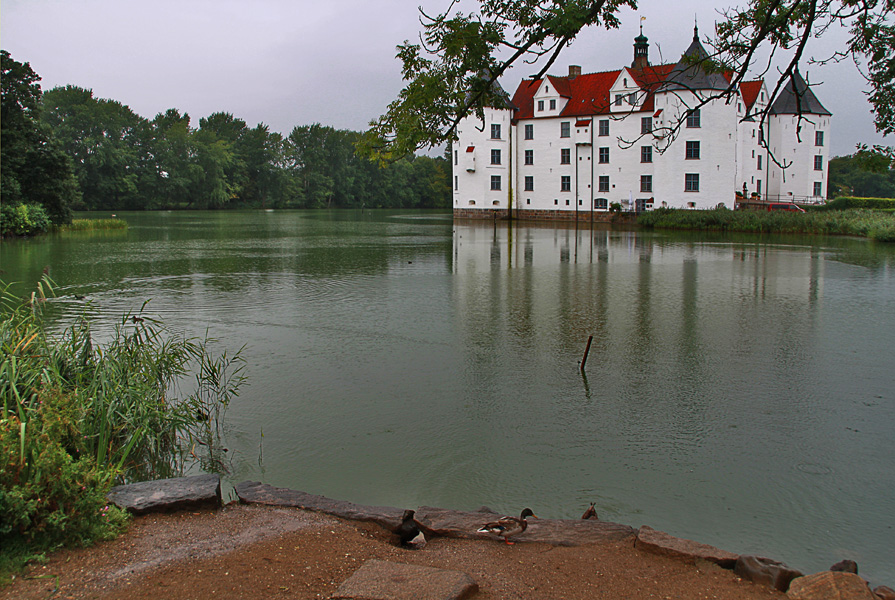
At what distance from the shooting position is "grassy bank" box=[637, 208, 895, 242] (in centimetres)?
3038

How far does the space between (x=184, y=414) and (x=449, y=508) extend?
2.69 m

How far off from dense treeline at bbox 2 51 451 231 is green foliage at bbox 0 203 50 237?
24.3 meters

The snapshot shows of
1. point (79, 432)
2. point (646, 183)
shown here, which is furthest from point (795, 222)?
point (79, 432)

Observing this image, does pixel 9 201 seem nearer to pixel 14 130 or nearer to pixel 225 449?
pixel 14 130

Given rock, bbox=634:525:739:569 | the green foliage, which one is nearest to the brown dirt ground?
rock, bbox=634:525:739:569

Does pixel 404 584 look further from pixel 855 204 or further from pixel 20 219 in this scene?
pixel 855 204

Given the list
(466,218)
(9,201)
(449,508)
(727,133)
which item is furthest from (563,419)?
(466,218)

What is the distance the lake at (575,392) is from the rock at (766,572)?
79cm

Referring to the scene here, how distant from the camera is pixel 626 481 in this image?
533 centimetres

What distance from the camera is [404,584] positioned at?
326 centimetres

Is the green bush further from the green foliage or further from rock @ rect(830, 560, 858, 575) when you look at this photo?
rock @ rect(830, 560, 858, 575)

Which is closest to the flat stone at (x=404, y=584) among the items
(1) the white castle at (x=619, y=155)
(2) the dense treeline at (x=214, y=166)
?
(1) the white castle at (x=619, y=155)

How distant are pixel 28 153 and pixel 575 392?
98.9ft

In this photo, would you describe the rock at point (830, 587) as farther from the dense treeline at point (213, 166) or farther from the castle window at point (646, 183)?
the dense treeline at point (213, 166)
